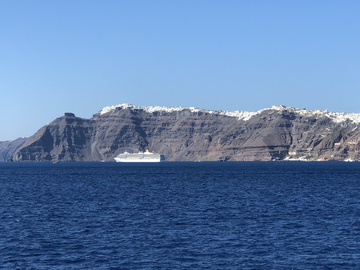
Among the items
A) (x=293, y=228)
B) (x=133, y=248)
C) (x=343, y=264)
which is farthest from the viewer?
(x=293, y=228)

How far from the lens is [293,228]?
136ft

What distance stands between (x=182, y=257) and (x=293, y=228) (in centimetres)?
1328

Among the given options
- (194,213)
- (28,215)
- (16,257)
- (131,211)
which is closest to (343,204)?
(194,213)

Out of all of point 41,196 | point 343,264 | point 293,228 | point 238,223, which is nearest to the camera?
point 343,264

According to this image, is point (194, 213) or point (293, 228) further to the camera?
point (194, 213)

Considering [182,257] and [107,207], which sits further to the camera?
[107,207]

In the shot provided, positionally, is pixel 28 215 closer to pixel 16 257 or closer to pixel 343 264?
pixel 16 257

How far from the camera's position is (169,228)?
4147cm

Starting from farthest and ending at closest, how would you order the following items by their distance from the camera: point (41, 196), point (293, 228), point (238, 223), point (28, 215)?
1. point (41, 196)
2. point (28, 215)
3. point (238, 223)
4. point (293, 228)

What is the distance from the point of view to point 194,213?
165ft

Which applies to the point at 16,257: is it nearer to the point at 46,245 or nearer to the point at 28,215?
the point at 46,245

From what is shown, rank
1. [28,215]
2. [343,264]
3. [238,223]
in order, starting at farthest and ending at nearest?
1. [28,215]
2. [238,223]
3. [343,264]

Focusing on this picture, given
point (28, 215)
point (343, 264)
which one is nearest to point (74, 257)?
point (343, 264)

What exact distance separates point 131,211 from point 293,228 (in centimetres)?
1804
